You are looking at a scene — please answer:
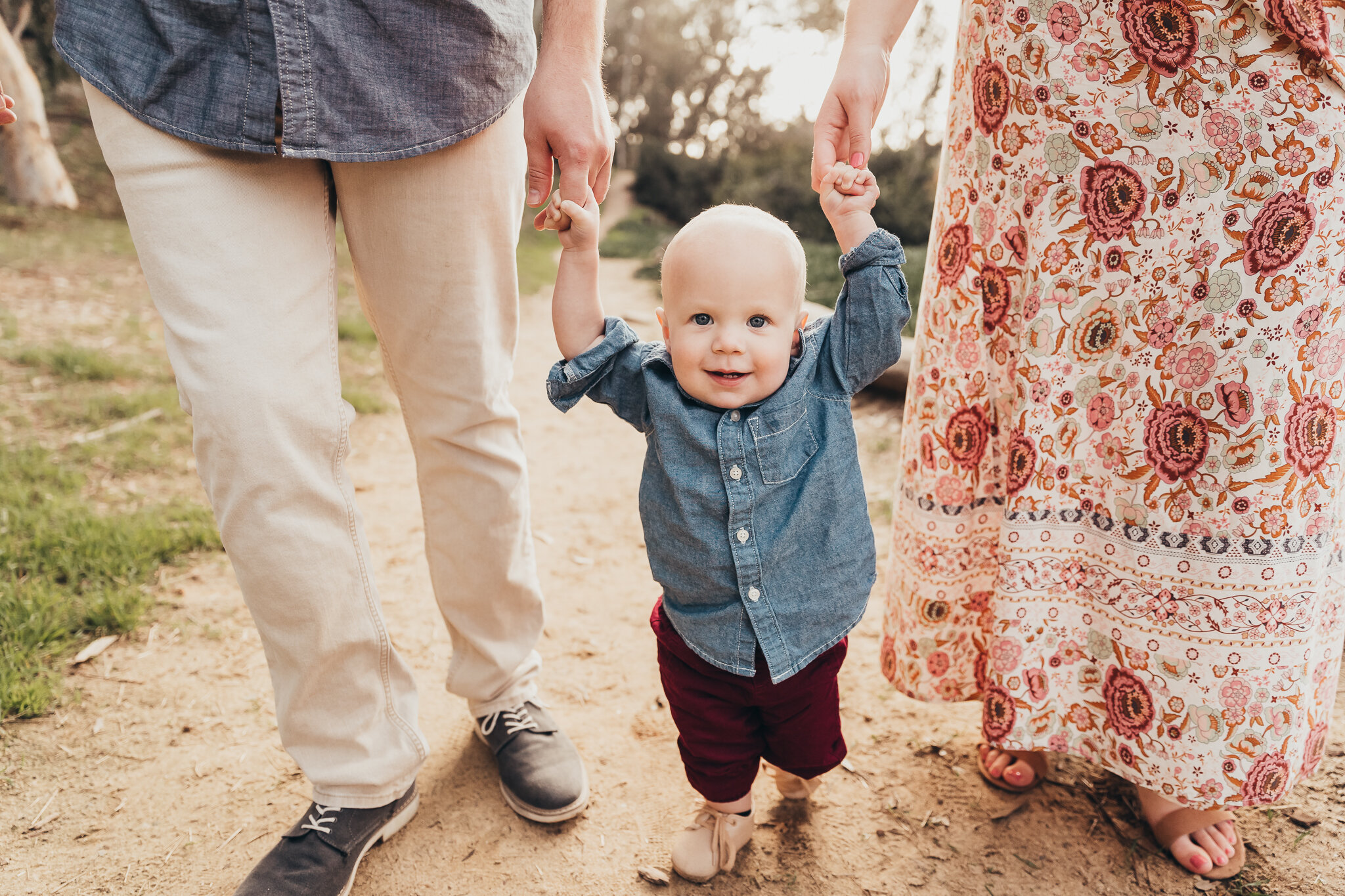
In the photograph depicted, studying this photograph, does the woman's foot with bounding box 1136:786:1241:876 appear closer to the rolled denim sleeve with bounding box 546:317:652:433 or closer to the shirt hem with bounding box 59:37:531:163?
the rolled denim sleeve with bounding box 546:317:652:433

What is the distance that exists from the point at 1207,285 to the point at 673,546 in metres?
1.02

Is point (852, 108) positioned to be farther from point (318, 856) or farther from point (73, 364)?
point (73, 364)

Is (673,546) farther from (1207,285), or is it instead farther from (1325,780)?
(1325,780)

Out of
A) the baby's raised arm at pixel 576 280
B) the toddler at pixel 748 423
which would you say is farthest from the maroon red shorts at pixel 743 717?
the baby's raised arm at pixel 576 280

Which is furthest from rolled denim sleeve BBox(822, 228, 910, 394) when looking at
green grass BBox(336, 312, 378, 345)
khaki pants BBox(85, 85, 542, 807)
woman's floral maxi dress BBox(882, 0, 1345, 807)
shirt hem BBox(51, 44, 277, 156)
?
green grass BBox(336, 312, 378, 345)

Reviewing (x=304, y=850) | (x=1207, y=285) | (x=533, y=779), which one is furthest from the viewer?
(x=533, y=779)

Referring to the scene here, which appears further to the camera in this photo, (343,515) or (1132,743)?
(1132,743)

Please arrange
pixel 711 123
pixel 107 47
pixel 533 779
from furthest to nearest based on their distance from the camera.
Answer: pixel 711 123, pixel 533 779, pixel 107 47

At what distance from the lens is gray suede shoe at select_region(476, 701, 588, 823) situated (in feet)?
6.26

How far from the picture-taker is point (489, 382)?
1.74 m

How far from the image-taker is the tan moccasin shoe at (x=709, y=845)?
5.84 feet

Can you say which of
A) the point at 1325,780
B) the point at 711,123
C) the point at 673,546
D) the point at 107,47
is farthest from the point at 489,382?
the point at 711,123

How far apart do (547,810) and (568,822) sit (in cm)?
7

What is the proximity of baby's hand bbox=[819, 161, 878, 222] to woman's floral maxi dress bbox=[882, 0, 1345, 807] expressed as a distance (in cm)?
33
